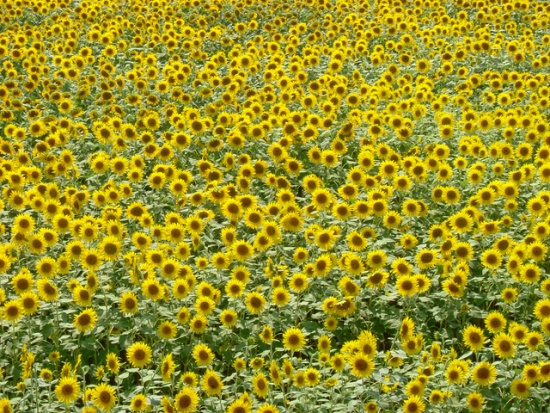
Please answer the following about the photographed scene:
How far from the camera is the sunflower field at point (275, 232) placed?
514 cm

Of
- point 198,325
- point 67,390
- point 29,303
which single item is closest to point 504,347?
point 198,325

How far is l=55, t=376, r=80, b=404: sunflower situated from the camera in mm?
4824

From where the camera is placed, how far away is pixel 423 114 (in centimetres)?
905

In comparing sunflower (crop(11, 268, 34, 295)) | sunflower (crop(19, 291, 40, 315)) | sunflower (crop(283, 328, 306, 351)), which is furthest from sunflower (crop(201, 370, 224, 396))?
sunflower (crop(11, 268, 34, 295))

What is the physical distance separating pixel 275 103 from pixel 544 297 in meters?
4.74

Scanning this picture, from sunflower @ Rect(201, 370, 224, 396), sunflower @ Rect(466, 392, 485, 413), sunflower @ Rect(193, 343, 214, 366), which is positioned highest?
sunflower @ Rect(193, 343, 214, 366)

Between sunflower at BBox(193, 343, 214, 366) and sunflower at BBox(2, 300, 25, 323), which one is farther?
sunflower at BBox(2, 300, 25, 323)

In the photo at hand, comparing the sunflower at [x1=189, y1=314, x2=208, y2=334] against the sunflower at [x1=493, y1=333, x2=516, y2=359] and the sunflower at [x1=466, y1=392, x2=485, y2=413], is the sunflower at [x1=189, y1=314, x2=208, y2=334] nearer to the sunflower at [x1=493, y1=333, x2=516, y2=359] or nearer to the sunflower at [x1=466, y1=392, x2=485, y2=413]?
the sunflower at [x1=466, y1=392, x2=485, y2=413]

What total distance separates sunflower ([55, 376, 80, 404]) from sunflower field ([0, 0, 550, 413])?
13mm

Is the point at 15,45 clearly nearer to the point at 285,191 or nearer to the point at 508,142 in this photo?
the point at 285,191

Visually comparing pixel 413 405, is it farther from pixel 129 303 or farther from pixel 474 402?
pixel 129 303

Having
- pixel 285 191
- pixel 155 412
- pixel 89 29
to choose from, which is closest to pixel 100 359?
pixel 155 412

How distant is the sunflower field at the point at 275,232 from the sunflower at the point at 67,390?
0.01 metres

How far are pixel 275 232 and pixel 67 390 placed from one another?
229cm
